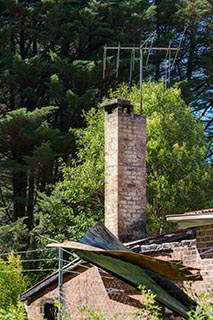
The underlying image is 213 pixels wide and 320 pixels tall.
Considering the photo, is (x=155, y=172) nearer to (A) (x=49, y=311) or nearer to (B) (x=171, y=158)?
(B) (x=171, y=158)

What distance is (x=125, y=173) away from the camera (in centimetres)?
1434

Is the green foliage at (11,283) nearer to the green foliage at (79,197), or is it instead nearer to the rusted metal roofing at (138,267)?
the green foliage at (79,197)

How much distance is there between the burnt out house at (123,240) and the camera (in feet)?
36.0

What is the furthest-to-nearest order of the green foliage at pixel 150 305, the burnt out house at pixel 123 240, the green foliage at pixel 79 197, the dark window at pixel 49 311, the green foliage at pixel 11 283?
the green foliage at pixel 79 197 → the green foliage at pixel 11 283 → the dark window at pixel 49 311 → the burnt out house at pixel 123 240 → the green foliage at pixel 150 305

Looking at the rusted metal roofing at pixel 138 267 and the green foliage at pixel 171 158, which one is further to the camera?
the green foliage at pixel 171 158

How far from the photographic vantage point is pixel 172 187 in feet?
67.3

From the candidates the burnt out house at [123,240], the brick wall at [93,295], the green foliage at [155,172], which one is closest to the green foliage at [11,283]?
the green foliage at [155,172]

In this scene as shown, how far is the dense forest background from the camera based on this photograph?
819 inches

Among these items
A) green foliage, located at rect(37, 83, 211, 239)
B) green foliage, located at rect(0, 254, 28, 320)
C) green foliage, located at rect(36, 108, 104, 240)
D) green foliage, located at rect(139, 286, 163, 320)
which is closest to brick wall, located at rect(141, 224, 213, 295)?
green foliage, located at rect(139, 286, 163, 320)

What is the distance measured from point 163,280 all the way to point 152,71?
56.4 ft

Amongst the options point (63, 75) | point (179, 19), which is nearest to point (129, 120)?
point (63, 75)

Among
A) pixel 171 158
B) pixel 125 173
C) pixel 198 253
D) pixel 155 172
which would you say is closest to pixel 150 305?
pixel 198 253

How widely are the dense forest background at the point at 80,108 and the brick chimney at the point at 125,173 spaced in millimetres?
5245

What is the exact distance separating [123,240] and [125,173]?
134 cm
